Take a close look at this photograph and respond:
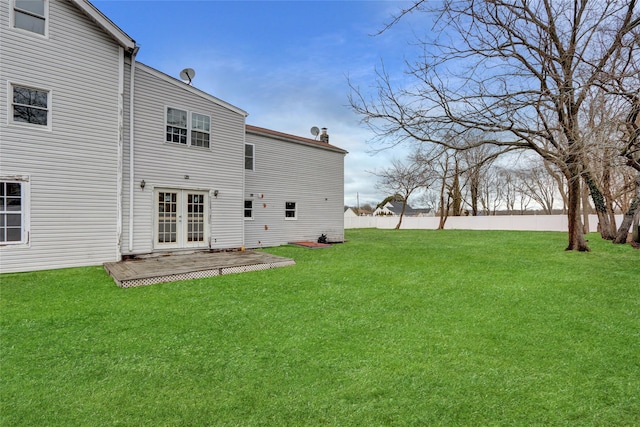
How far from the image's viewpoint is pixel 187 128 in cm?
974

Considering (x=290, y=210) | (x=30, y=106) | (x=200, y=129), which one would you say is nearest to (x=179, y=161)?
(x=200, y=129)

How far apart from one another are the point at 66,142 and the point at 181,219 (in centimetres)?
335

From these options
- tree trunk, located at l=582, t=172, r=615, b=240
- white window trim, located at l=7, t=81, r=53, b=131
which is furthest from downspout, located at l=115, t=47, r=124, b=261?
tree trunk, located at l=582, t=172, r=615, b=240

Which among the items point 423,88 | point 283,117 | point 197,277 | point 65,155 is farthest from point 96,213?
point 283,117

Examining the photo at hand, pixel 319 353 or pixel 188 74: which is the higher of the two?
pixel 188 74

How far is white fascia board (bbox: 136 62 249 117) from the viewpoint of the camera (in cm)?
891

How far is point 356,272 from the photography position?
292 inches

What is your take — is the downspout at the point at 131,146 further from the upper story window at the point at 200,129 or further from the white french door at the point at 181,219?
the upper story window at the point at 200,129

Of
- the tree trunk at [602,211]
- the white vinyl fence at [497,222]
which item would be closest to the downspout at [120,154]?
the tree trunk at [602,211]

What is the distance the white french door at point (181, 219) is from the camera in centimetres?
916

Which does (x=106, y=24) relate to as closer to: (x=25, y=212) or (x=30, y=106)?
(x=30, y=106)

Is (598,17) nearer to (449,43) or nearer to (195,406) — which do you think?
(449,43)

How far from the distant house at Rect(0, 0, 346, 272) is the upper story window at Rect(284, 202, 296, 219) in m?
2.22

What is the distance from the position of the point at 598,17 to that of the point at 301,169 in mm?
10085
